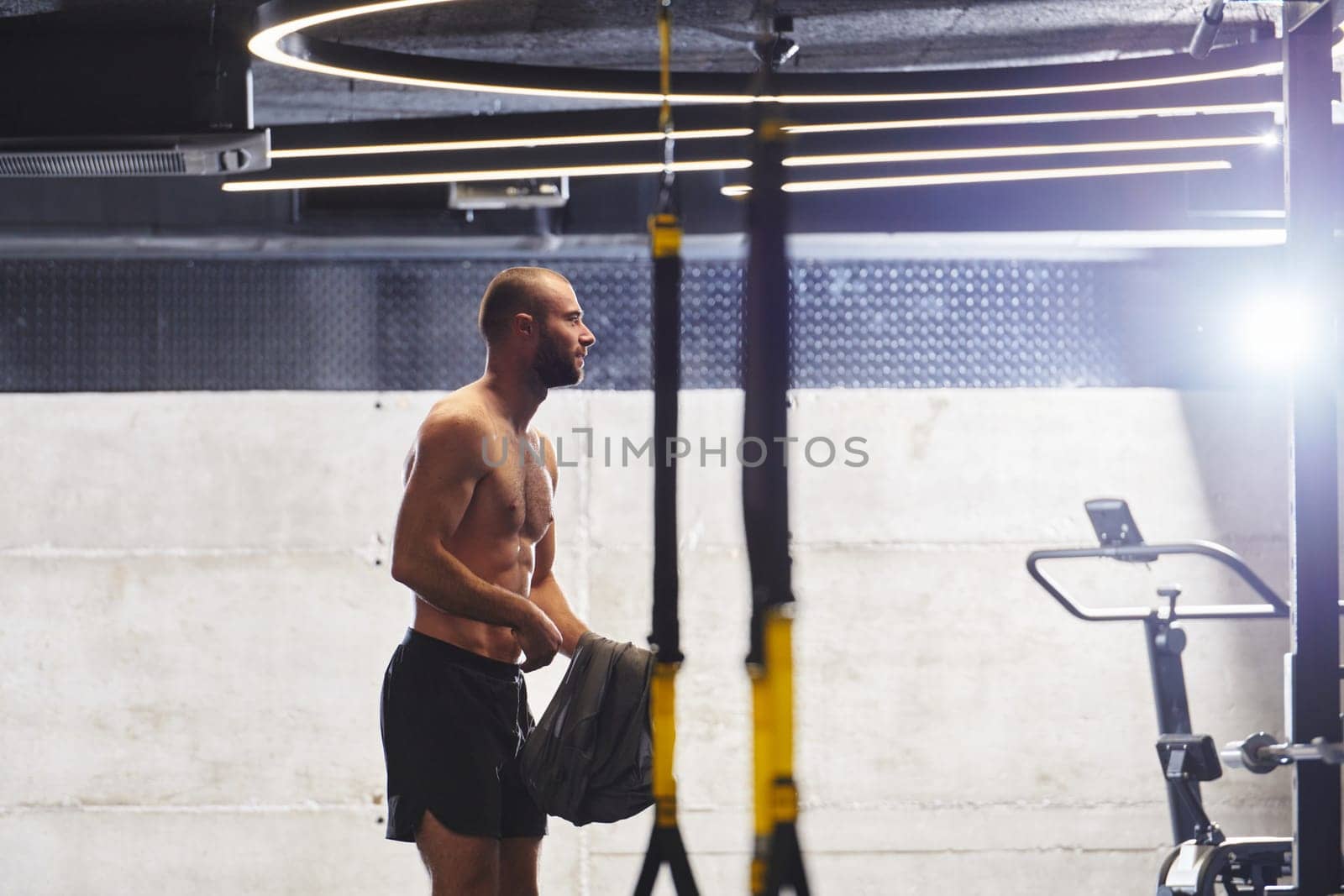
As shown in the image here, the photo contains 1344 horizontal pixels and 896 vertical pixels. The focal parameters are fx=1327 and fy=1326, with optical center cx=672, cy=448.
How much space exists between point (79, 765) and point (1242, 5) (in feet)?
15.0

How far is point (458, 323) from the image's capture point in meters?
4.95

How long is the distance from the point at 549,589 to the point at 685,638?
152 centimetres

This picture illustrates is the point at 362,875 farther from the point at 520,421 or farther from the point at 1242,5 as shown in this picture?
the point at 1242,5

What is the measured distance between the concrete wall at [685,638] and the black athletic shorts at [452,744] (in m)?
1.73

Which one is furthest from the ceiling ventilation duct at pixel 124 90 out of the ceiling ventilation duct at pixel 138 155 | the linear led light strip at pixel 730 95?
the linear led light strip at pixel 730 95

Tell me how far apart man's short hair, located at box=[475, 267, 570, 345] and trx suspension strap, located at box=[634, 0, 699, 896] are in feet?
5.07

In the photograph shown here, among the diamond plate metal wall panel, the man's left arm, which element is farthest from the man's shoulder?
the diamond plate metal wall panel

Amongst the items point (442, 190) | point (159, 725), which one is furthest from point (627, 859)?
point (442, 190)

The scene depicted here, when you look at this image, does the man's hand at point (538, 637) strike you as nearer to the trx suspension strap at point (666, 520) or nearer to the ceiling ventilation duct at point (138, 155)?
the trx suspension strap at point (666, 520)

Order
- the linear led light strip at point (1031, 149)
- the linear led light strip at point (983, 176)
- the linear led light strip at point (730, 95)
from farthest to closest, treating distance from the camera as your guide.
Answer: the linear led light strip at point (983, 176)
the linear led light strip at point (1031, 149)
the linear led light strip at point (730, 95)

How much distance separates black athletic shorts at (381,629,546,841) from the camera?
2961 mm

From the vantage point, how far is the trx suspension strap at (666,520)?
1.60m
